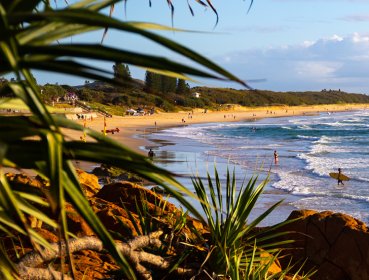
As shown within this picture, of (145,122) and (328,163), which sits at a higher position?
(328,163)

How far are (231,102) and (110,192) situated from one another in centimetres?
10512

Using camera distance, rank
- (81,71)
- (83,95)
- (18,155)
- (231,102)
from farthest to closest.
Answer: (231,102), (83,95), (18,155), (81,71)

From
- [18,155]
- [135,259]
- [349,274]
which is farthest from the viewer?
[349,274]

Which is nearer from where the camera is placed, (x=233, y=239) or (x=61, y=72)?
(x=61, y=72)

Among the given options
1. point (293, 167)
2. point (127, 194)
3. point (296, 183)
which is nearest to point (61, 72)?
point (127, 194)

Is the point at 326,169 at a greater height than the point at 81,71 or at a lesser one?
lesser

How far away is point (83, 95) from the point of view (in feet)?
245

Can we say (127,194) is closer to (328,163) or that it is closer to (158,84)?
(158,84)

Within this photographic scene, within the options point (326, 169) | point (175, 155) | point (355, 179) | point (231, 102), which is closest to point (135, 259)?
point (355, 179)

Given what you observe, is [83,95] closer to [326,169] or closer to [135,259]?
[326,169]

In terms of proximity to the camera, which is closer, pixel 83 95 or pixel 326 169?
pixel 326 169

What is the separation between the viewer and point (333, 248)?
567 cm

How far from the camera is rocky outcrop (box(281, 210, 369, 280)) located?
5.58 metres

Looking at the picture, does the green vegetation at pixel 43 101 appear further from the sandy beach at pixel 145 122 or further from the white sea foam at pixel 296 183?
the sandy beach at pixel 145 122
